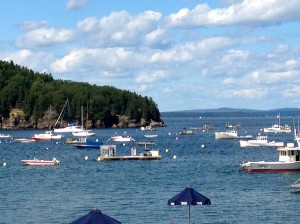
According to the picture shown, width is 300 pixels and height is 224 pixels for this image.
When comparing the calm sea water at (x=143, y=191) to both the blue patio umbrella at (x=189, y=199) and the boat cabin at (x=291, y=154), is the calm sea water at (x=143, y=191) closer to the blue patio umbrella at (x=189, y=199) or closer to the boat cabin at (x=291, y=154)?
the boat cabin at (x=291, y=154)

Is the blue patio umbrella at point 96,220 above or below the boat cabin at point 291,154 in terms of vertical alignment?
below

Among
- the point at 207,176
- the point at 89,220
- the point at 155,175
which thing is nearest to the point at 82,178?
the point at 155,175

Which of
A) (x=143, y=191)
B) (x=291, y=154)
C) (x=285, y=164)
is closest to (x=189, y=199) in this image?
(x=143, y=191)

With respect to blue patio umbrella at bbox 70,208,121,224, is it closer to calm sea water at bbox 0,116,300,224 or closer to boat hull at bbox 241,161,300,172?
calm sea water at bbox 0,116,300,224

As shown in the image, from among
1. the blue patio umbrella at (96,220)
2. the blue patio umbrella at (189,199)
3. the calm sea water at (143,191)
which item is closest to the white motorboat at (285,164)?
the calm sea water at (143,191)

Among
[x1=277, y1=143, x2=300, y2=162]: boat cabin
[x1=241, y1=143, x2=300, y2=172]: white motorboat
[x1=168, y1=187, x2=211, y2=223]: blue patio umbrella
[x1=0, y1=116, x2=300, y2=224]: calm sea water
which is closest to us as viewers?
[x1=168, y1=187, x2=211, y2=223]: blue patio umbrella

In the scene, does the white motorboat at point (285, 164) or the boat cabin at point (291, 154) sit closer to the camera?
the white motorboat at point (285, 164)

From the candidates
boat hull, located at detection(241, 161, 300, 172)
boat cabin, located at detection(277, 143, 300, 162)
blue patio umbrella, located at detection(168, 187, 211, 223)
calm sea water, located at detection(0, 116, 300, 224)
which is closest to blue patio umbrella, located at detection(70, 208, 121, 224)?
blue patio umbrella, located at detection(168, 187, 211, 223)

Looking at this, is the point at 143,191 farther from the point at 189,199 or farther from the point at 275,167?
the point at 189,199

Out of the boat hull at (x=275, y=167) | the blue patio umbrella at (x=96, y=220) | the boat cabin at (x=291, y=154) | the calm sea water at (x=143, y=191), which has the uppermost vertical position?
the boat cabin at (x=291, y=154)

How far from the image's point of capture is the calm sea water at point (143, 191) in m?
59.4

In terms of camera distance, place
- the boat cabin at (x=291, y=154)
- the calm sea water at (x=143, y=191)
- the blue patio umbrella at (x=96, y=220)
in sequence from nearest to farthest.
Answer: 1. the blue patio umbrella at (x=96, y=220)
2. the calm sea water at (x=143, y=191)
3. the boat cabin at (x=291, y=154)

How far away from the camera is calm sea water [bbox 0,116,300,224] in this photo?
2340 inches

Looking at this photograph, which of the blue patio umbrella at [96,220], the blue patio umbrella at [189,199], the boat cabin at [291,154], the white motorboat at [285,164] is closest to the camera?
the blue patio umbrella at [96,220]
